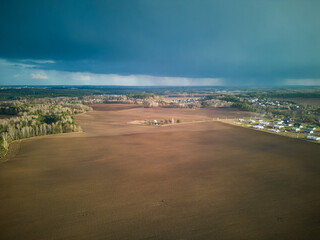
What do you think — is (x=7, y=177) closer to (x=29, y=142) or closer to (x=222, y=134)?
(x=29, y=142)

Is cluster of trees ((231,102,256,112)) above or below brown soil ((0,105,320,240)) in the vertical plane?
above

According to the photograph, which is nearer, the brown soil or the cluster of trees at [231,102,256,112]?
the brown soil

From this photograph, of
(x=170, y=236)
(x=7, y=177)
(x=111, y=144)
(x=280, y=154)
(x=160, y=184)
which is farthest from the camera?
(x=111, y=144)

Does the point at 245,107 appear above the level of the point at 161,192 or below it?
above

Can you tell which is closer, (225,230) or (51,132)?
(225,230)

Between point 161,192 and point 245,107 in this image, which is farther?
point 245,107

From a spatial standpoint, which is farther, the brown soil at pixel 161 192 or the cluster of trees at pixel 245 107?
the cluster of trees at pixel 245 107

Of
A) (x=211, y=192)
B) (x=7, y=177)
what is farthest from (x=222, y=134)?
(x=7, y=177)

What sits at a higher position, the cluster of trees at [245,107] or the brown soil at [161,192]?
the cluster of trees at [245,107]
